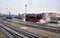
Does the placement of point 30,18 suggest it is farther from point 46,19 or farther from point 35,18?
point 46,19

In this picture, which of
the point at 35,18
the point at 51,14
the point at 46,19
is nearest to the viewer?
the point at 35,18

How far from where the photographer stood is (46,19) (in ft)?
167

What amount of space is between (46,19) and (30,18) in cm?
591

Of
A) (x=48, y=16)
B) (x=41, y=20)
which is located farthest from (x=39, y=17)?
(x=48, y=16)

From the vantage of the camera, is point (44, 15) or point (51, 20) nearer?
point (44, 15)

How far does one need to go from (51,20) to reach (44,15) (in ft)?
17.6

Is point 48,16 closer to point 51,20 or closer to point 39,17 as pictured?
point 51,20

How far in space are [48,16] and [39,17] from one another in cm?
606

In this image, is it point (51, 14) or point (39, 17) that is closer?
point (39, 17)

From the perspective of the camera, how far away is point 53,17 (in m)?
55.7

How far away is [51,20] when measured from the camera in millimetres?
54250

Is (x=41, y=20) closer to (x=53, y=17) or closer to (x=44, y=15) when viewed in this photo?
(x=44, y=15)

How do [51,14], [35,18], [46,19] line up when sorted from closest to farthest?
[35,18], [46,19], [51,14]

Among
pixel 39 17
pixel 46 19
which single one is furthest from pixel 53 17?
pixel 39 17
